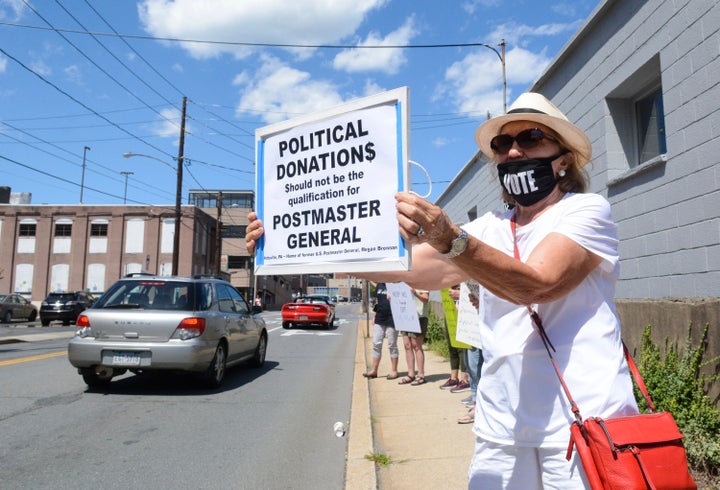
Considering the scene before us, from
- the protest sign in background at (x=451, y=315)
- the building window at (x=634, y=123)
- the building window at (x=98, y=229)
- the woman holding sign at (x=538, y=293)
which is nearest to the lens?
the woman holding sign at (x=538, y=293)

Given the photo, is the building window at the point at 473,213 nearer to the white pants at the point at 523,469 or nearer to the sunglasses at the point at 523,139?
the sunglasses at the point at 523,139

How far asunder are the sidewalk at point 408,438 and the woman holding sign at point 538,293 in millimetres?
2433

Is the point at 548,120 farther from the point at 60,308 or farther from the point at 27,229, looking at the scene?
the point at 27,229

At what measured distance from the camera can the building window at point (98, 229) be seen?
157ft

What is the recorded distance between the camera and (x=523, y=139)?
6.61 feet

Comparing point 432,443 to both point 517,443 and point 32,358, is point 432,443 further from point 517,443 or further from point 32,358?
point 32,358

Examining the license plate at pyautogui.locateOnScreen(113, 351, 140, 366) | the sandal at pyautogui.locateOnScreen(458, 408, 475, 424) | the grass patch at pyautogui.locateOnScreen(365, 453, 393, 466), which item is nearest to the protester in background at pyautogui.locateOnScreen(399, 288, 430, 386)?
the sandal at pyautogui.locateOnScreen(458, 408, 475, 424)

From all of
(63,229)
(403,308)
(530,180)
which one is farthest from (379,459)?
(63,229)

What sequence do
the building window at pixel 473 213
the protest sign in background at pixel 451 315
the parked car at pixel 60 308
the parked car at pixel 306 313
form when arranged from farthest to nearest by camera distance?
the parked car at pixel 60 308, the parked car at pixel 306 313, the building window at pixel 473 213, the protest sign in background at pixel 451 315

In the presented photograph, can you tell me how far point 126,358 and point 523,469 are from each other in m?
6.76

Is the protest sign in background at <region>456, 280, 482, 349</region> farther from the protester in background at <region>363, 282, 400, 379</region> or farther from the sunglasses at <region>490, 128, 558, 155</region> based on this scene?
the sunglasses at <region>490, 128, 558, 155</region>

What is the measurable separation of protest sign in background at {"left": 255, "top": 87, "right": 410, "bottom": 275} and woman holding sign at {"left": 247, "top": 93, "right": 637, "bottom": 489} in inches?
15.0

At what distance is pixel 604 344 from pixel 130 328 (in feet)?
23.1

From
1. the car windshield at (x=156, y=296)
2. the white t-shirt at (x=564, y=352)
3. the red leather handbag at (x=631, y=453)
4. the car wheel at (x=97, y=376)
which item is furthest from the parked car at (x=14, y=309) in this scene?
the red leather handbag at (x=631, y=453)
